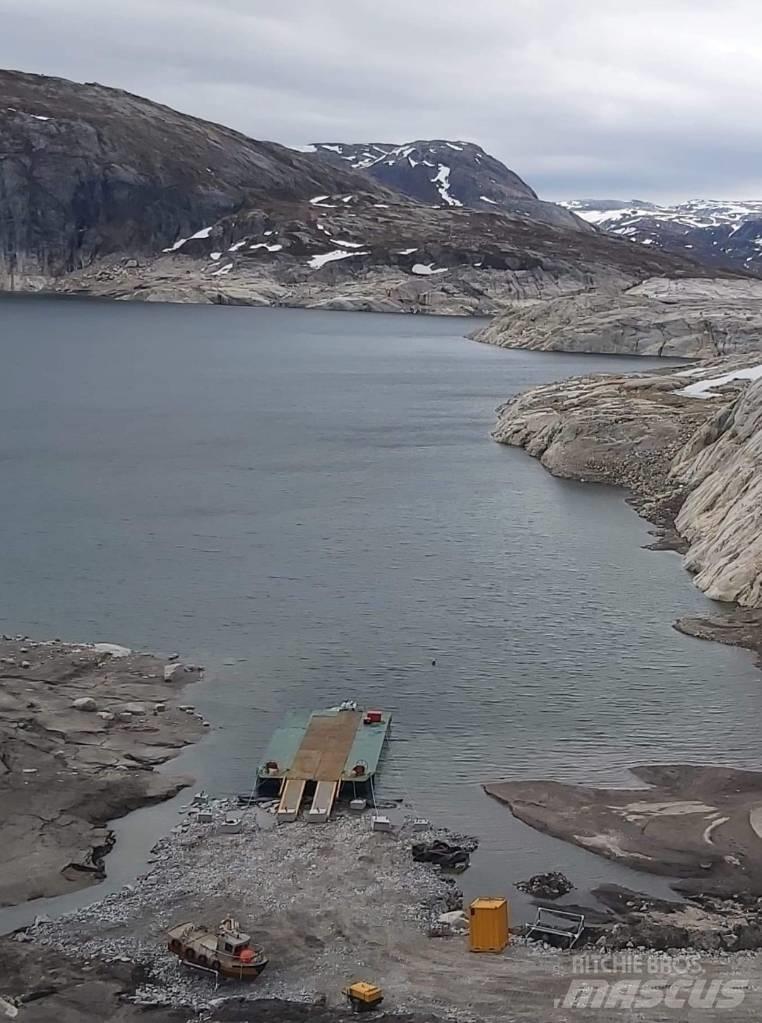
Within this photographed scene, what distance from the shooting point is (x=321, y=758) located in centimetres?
3209

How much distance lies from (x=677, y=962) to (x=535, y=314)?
492 ft

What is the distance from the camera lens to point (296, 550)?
52875mm

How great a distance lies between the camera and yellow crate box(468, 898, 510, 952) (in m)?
23.3

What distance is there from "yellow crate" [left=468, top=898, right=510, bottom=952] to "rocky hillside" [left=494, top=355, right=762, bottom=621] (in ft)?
68.2

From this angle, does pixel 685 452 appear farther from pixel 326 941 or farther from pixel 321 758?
pixel 326 941

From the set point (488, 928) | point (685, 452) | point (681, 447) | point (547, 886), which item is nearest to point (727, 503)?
point (685, 452)

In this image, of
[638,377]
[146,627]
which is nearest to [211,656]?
[146,627]

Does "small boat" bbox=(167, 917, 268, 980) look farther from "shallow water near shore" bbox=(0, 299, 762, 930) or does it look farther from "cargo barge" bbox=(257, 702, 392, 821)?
"cargo barge" bbox=(257, 702, 392, 821)

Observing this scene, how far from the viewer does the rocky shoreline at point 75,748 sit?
88.4 feet

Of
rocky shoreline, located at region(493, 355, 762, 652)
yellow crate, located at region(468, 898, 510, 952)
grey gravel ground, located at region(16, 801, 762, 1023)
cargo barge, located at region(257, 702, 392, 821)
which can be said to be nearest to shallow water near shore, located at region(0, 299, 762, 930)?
cargo barge, located at region(257, 702, 392, 821)

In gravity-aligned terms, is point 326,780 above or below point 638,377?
below

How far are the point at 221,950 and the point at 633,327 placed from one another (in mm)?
138269

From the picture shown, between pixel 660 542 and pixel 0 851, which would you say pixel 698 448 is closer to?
pixel 660 542

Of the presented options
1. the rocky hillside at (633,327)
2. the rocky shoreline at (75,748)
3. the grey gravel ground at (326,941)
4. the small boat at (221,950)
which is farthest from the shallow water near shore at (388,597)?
the rocky hillside at (633,327)
